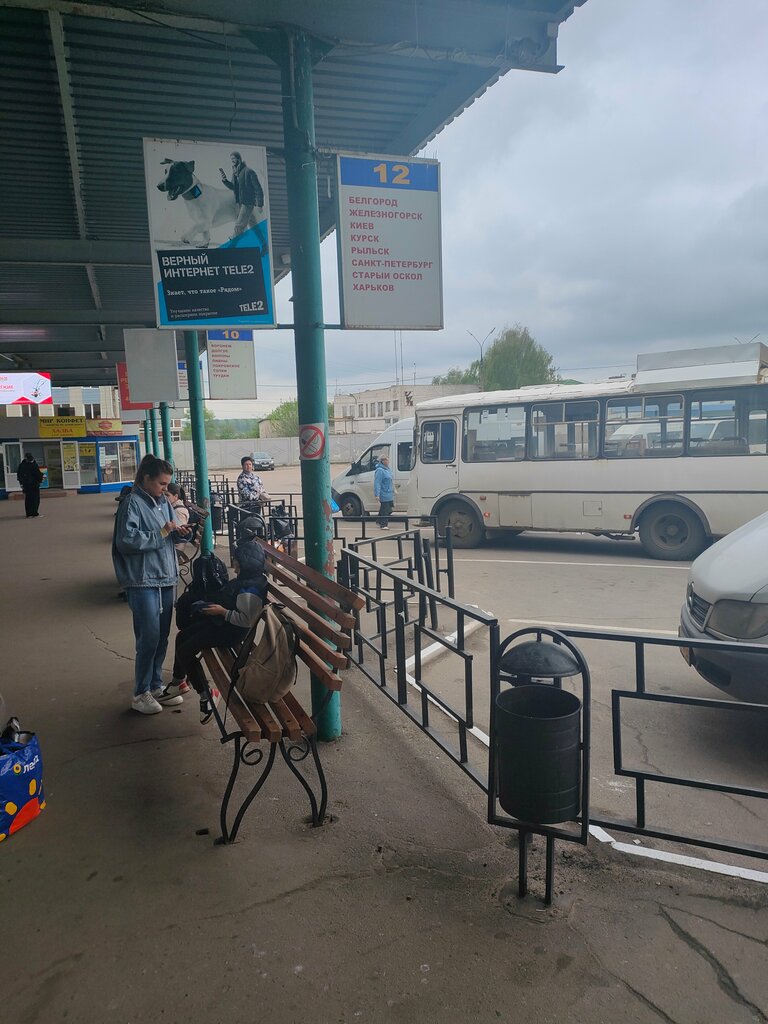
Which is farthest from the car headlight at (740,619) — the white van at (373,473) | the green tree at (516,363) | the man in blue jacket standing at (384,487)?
the green tree at (516,363)

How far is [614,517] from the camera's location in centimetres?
1137

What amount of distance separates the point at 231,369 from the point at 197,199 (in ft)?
24.7

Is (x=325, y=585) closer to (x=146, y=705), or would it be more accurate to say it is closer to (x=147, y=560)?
(x=147, y=560)

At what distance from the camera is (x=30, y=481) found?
21.8m

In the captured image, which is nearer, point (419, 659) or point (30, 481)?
point (419, 659)

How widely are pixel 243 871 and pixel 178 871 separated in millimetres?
297

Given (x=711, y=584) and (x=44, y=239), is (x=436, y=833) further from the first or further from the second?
(x=44, y=239)

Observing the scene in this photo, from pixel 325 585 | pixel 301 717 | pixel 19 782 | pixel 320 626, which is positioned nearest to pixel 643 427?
pixel 325 585

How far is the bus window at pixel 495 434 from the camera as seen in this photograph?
12.3 meters

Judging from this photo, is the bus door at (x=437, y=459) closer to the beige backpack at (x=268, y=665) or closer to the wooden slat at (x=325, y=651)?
the wooden slat at (x=325, y=651)

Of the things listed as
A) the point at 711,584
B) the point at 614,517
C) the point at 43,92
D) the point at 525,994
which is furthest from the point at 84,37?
the point at 614,517

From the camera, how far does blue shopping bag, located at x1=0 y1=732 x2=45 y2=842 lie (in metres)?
3.31

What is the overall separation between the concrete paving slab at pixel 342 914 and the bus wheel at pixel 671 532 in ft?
26.2

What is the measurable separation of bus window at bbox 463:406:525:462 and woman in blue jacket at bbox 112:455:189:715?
844 centimetres
